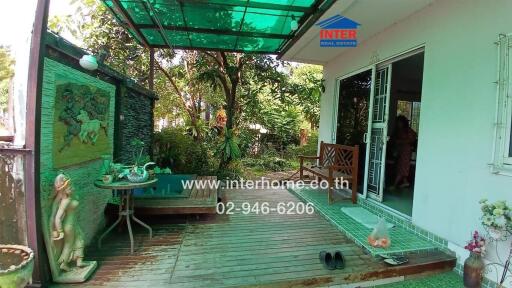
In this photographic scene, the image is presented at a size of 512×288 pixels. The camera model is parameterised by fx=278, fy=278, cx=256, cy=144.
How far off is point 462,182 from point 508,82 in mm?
909

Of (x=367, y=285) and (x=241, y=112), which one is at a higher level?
(x=241, y=112)

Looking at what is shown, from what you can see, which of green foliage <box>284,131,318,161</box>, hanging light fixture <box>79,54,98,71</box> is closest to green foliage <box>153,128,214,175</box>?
hanging light fixture <box>79,54,98,71</box>

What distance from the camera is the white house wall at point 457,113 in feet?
7.55

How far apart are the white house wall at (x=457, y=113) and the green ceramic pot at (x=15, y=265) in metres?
3.36

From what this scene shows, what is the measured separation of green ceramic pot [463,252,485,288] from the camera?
2.20m

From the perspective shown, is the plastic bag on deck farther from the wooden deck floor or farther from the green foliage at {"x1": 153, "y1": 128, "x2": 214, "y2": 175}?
the green foliage at {"x1": 153, "y1": 128, "x2": 214, "y2": 175}

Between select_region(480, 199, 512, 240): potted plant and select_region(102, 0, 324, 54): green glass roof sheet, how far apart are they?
2745 millimetres

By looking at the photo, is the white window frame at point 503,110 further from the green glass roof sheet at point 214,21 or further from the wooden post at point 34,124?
the wooden post at point 34,124

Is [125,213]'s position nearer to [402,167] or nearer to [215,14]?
[215,14]

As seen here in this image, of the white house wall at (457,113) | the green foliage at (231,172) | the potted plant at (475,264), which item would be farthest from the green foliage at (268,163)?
the potted plant at (475,264)

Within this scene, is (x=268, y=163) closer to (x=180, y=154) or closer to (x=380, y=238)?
(x=180, y=154)

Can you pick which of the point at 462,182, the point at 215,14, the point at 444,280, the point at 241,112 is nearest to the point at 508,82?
the point at 462,182

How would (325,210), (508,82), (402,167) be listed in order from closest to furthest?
(508,82)
(325,210)
(402,167)

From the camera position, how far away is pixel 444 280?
7.79 feet
